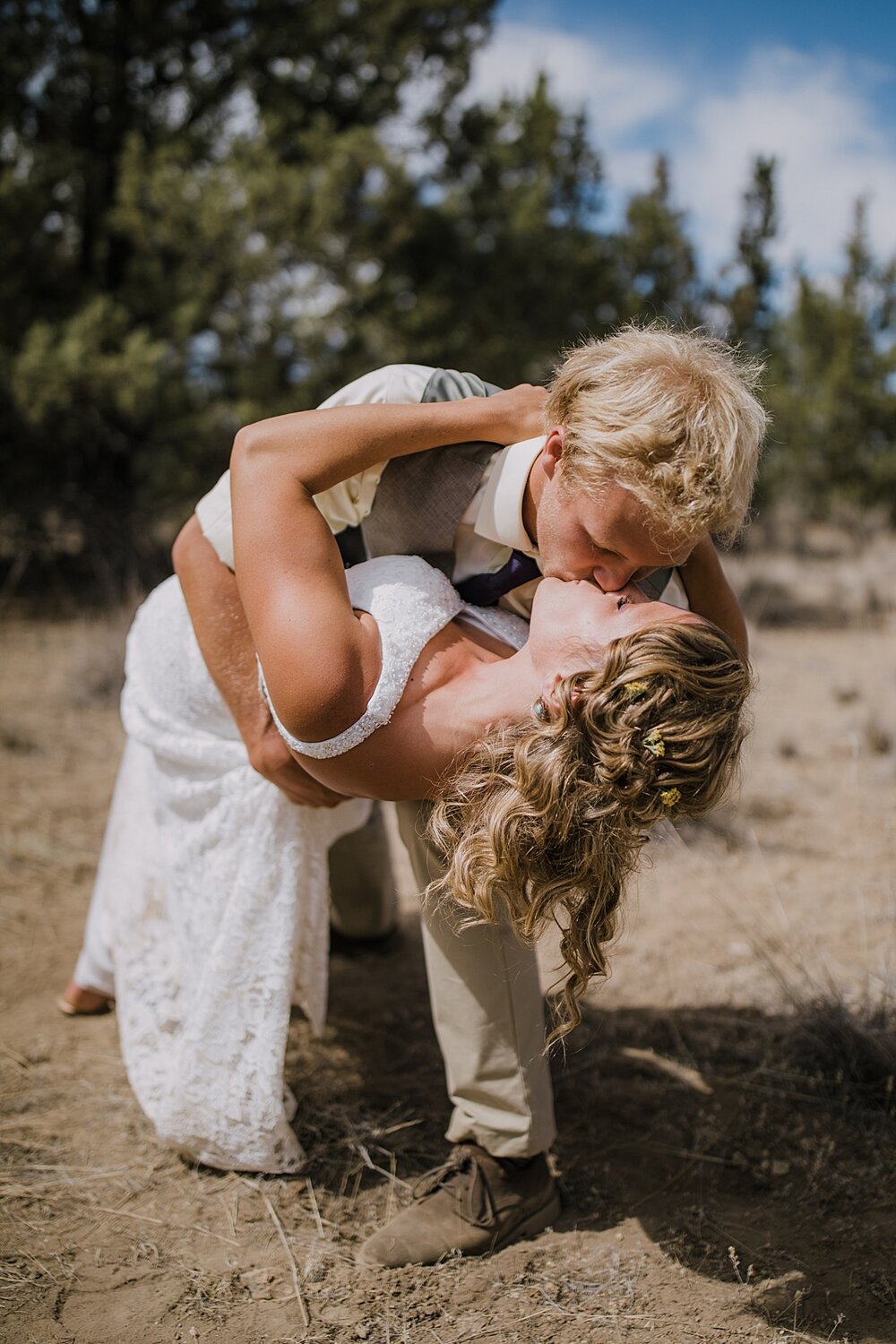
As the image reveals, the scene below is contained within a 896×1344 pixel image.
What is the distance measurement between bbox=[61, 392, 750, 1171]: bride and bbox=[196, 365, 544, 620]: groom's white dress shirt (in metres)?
0.10

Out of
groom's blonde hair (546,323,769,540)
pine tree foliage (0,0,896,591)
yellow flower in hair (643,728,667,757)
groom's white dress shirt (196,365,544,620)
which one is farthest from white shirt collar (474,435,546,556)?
pine tree foliage (0,0,896,591)

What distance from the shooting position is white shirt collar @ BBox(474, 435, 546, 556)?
1.88 metres

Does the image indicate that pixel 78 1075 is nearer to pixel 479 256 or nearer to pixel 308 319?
pixel 308 319

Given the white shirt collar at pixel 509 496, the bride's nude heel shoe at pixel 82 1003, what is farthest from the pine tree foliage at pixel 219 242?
the white shirt collar at pixel 509 496

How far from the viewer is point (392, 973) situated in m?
2.97

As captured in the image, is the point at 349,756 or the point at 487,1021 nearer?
the point at 349,756

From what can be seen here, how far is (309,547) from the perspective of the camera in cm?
169

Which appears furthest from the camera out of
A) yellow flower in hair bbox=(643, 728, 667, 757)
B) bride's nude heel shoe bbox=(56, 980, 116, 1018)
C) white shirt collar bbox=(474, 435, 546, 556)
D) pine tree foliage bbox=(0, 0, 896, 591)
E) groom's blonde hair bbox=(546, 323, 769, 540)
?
pine tree foliage bbox=(0, 0, 896, 591)

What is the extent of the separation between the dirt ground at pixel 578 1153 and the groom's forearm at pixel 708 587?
2.71 ft

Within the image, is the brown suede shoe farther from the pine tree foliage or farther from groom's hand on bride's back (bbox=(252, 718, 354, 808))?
the pine tree foliage

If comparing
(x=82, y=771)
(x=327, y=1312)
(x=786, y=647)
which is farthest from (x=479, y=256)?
(x=327, y=1312)

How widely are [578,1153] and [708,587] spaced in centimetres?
126

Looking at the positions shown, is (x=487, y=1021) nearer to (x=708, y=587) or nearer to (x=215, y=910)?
(x=215, y=910)

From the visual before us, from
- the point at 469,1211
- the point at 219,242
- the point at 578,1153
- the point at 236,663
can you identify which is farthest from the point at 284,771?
the point at 219,242
